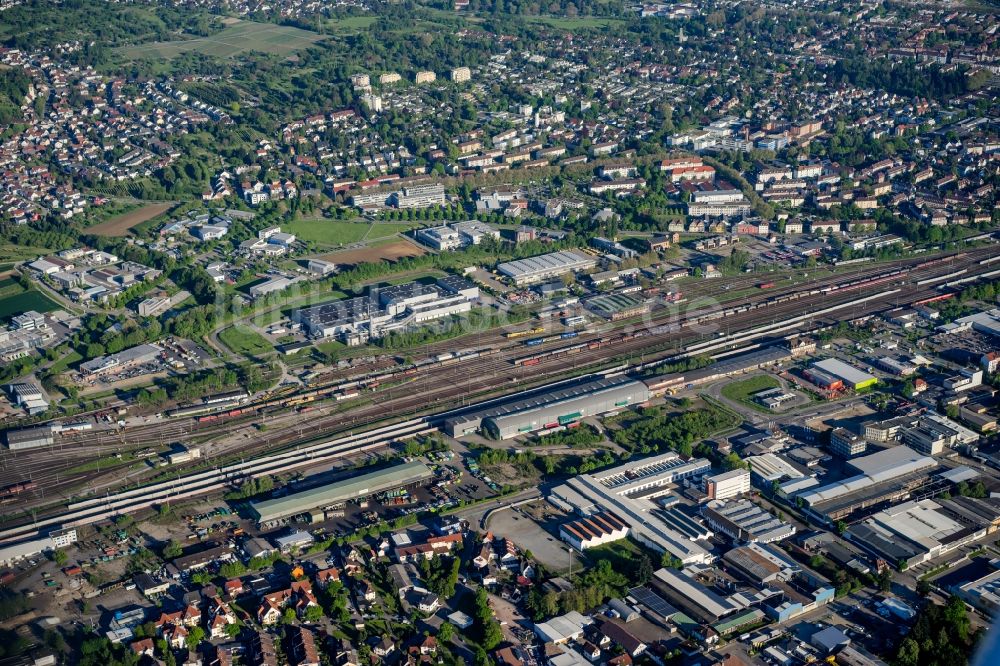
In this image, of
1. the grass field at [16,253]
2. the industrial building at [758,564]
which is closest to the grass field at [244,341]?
the grass field at [16,253]

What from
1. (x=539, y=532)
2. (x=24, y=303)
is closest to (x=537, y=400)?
(x=539, y=532)

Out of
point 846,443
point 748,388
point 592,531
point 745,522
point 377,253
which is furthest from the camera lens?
point 377,253

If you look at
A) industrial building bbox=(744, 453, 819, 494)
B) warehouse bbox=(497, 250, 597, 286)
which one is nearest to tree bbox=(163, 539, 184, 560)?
industrial building bbox=(744, 453, 819, 494)

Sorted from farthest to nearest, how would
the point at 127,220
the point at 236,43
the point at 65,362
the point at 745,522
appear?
the point at 236,43 → the point at 127,220 → the point at 65,362 → the point at 745,522

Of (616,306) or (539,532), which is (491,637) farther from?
(616,306)

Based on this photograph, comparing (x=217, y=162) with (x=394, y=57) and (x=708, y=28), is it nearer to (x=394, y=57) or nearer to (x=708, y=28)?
(x=394, y=57)

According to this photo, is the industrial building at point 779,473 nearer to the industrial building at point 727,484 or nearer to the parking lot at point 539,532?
the industrial building at point 727,484

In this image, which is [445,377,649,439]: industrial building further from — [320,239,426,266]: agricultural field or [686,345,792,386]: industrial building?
[320,239,426,266]: agricultural field
